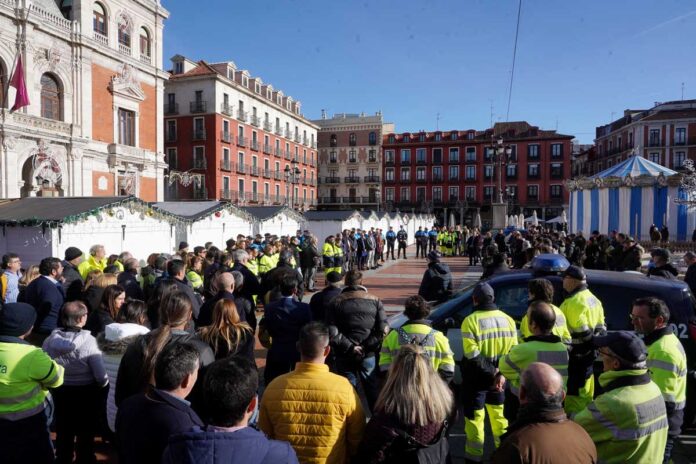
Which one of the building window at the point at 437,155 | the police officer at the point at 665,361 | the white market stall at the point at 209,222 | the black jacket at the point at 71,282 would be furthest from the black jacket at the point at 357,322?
the building window at the point at 437,155

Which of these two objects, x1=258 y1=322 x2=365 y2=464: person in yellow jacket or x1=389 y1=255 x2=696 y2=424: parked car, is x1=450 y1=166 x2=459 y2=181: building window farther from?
x1=258 y1=322 x2=365 y2=464: person in yellow jacket

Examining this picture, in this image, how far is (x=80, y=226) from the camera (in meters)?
11.2

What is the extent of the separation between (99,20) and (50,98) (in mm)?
5578

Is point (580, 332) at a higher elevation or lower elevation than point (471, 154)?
lower

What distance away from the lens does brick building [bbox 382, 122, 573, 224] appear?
6016cm

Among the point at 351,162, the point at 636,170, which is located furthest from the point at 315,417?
the point at 351,162

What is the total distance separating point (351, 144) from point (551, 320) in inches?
2525

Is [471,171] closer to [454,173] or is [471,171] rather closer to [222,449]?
[454,173]

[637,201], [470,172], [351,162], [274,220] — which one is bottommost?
[274,220]

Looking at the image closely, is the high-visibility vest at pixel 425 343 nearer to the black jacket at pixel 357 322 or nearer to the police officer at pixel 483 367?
the police officer at pixel 483 367

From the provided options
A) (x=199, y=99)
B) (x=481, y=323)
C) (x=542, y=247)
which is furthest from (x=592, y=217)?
(x=199, y=99)

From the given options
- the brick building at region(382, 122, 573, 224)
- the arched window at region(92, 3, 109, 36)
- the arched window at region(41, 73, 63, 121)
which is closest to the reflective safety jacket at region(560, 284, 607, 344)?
the arched window at region(41, 73, 63, 121)

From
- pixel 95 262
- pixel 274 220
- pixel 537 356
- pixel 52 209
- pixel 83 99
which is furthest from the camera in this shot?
pixel 83 99

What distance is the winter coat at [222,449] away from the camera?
1896mm
